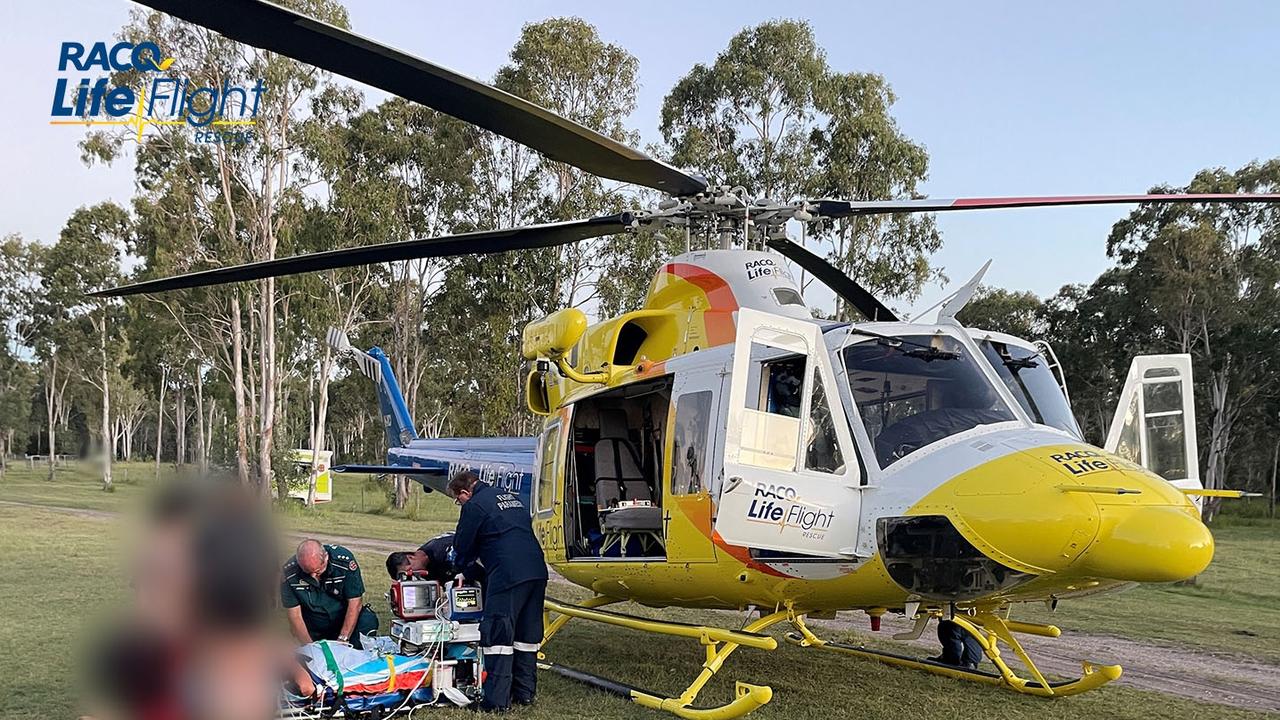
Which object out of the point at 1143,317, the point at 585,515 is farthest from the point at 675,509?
the point at 1143,317

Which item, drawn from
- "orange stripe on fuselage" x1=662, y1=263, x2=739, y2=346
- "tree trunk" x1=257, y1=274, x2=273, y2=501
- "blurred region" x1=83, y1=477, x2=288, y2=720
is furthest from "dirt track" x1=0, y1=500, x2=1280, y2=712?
"tree trunk" x1=257, y1=274, x2=273, y2=501

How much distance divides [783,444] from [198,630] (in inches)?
182

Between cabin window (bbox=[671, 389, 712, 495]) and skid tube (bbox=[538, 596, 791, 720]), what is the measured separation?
38.5 inches

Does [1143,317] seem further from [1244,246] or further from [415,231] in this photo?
[415,231]

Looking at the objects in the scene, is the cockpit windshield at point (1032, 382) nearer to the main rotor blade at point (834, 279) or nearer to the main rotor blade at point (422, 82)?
the main rotor blade at point (834, 279)

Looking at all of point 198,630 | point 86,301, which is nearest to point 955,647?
point 198,630

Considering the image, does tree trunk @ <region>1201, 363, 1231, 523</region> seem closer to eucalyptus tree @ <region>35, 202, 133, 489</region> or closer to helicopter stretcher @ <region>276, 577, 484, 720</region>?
helicopter stretcher @ <region>276, 577, 484, 720</region>

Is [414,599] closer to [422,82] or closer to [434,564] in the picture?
[434,564]

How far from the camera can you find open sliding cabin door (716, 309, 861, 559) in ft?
17.8

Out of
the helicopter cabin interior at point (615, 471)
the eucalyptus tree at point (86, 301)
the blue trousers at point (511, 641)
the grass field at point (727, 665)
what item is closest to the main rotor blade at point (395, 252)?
the helicopter cabin interior at point (615, 471)

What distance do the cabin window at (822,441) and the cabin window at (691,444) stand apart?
0.74 meters

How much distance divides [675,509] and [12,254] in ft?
174

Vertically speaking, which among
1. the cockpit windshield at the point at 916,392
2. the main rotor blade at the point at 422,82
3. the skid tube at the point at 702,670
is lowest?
the skid tube at the point at 702,670

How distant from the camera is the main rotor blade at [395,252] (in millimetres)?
6949
